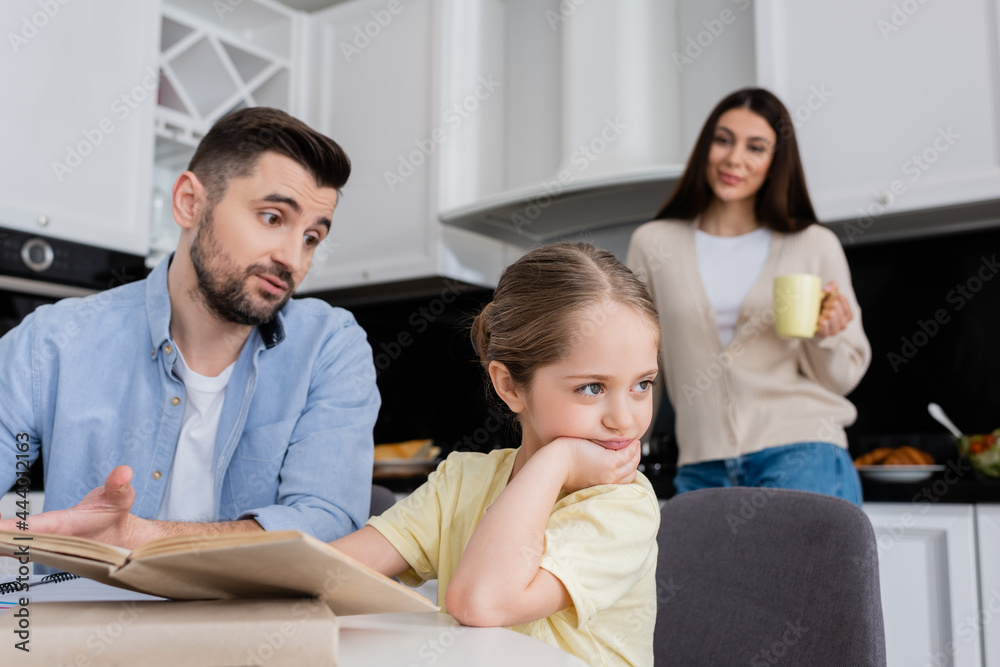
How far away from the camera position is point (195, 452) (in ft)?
4.10

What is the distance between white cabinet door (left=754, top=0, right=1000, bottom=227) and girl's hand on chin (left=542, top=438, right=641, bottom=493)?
145 centimetres

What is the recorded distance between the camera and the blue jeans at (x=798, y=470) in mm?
1652

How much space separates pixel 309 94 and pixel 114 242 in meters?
0.97

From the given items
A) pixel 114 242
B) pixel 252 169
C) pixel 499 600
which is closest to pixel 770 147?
pixel 252 169

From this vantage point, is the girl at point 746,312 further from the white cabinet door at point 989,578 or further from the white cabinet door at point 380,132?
the white cabinet door at point 380,132

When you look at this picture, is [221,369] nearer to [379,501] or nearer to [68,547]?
[379,501]

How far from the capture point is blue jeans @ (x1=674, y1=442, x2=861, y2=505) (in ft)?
5.42

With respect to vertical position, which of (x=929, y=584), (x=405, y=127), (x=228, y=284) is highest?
(x=405, y=127)

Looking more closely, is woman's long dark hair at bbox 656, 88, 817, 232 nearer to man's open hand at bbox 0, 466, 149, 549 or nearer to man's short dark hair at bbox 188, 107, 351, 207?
man's short dark hair at bbox 188, 107, 351, 207

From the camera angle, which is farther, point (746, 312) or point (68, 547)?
point (746, 312)

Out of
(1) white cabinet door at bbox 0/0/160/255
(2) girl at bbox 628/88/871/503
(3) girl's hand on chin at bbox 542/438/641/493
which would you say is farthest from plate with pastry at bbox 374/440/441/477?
(3) girl's hand on chin at bbox 542/438/641/493

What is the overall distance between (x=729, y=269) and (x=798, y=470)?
1.51ft

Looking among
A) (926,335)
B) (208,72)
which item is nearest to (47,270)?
(208,72)

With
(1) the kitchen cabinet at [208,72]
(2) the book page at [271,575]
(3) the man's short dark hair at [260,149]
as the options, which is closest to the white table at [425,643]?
(2) the book page at [271,575]
